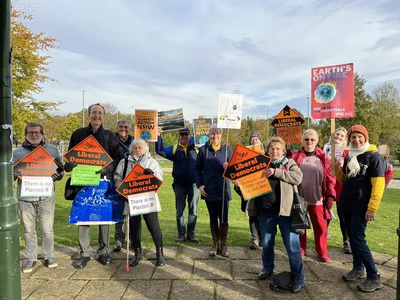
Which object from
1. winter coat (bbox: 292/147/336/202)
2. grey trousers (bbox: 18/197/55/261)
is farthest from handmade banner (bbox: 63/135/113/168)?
winter coat (bbox: 292/147/336/202)

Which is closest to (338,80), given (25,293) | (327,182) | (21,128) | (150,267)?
(327,182)

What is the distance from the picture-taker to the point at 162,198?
37.6 ft

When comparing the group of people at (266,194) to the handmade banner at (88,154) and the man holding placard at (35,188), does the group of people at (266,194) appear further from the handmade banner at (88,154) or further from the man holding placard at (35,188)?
the handmade banner at (88,154)

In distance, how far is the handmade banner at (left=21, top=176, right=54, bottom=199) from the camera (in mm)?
4320

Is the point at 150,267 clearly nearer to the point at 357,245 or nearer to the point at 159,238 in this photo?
the point at 159,238

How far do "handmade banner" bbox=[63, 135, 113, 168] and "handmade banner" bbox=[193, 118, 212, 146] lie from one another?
2474 mm

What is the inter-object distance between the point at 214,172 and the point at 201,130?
1988 mm

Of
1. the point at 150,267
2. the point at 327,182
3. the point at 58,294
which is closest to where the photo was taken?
the point at 58,294

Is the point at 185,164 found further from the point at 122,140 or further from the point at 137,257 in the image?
the point at 137,257

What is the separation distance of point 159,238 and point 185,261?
56cm

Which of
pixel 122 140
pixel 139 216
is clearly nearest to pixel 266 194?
pixel 139 216

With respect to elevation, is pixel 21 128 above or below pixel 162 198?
above

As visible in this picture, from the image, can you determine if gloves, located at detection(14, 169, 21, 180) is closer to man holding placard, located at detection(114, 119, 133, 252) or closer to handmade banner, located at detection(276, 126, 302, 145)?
man holding placard, located at detection(114, 119, 133, 252)

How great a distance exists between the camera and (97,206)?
4.58 metres
